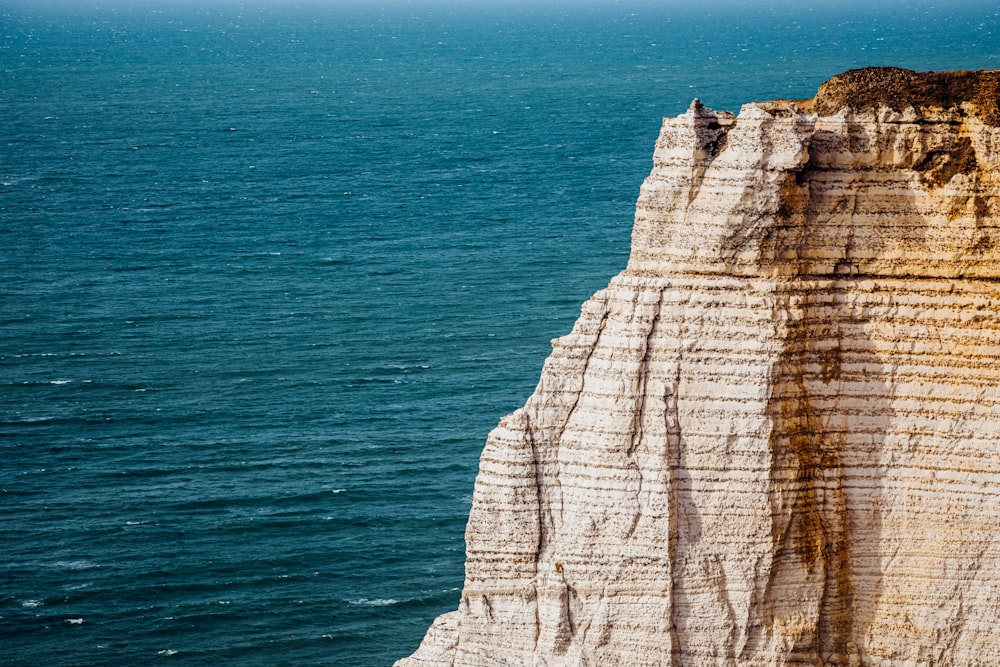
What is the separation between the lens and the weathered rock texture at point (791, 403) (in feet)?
84.4

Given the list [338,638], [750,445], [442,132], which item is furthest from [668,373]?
[442,132]

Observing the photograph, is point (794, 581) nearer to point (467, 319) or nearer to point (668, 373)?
point (668, 373)

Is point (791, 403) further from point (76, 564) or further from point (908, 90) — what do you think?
point (76, 564)

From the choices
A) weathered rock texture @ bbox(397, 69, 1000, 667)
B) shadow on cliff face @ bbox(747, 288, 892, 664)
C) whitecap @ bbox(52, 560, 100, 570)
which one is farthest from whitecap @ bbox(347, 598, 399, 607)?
shadow on cliff face @ bbox(747, 288, 892, 664)

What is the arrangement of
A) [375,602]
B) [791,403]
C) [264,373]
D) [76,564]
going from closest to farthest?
1. [791,403]
2. [375,602]
3. [76,564]
4. [264,373]

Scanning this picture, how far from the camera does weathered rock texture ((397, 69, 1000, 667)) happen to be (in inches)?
1013

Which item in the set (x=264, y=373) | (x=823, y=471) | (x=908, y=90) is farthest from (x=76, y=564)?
(x=908, y=90)

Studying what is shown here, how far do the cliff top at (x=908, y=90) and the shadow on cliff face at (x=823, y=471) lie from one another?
3016 mm

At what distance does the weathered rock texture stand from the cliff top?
0.04 m

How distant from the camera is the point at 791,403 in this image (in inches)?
1019

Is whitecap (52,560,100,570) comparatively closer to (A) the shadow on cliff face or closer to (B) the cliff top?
(A) the shadow on cliff face

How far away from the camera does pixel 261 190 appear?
479 ft

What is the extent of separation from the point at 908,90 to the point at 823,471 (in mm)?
6260

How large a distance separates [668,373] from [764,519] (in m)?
2.75
